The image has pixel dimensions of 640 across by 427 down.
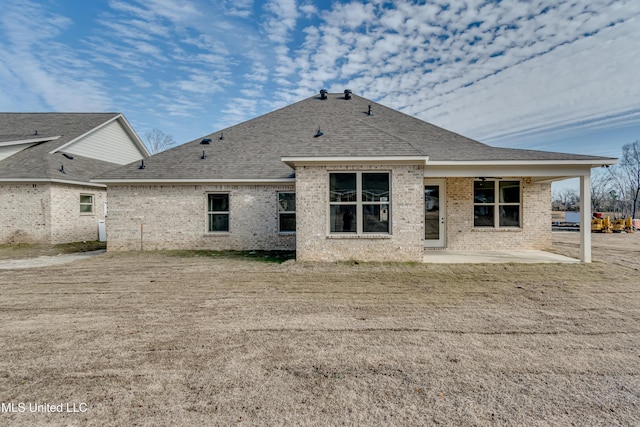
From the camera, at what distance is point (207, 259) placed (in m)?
10.1

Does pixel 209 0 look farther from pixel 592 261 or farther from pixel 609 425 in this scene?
pixel 592 261

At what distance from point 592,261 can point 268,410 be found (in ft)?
34.9

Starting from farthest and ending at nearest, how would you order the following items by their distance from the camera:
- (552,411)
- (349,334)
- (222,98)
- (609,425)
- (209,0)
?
(222,98) → (209,0) → (349,334) → (552,411) → (609,425)

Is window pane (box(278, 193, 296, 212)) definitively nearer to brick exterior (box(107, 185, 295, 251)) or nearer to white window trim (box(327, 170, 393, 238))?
brick exterior (box(107, 185, 295, 251))

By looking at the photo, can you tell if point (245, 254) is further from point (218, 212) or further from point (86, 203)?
point (86, 203)

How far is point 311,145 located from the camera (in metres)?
9.08

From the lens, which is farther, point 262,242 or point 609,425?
point 262,242

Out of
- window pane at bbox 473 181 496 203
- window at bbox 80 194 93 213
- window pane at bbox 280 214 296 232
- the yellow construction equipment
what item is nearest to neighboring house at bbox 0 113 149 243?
window at bbox 80 194 93 213

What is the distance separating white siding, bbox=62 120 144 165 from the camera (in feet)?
57.2

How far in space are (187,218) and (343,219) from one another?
20.7 ft

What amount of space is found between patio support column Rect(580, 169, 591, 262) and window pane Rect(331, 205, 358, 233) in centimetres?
646

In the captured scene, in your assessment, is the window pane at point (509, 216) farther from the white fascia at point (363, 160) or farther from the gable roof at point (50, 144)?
the gable roof at point (50, 144)

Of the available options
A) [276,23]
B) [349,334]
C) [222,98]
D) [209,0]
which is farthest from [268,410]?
[222,98]

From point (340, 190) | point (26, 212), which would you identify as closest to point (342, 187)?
point (340, 190)
